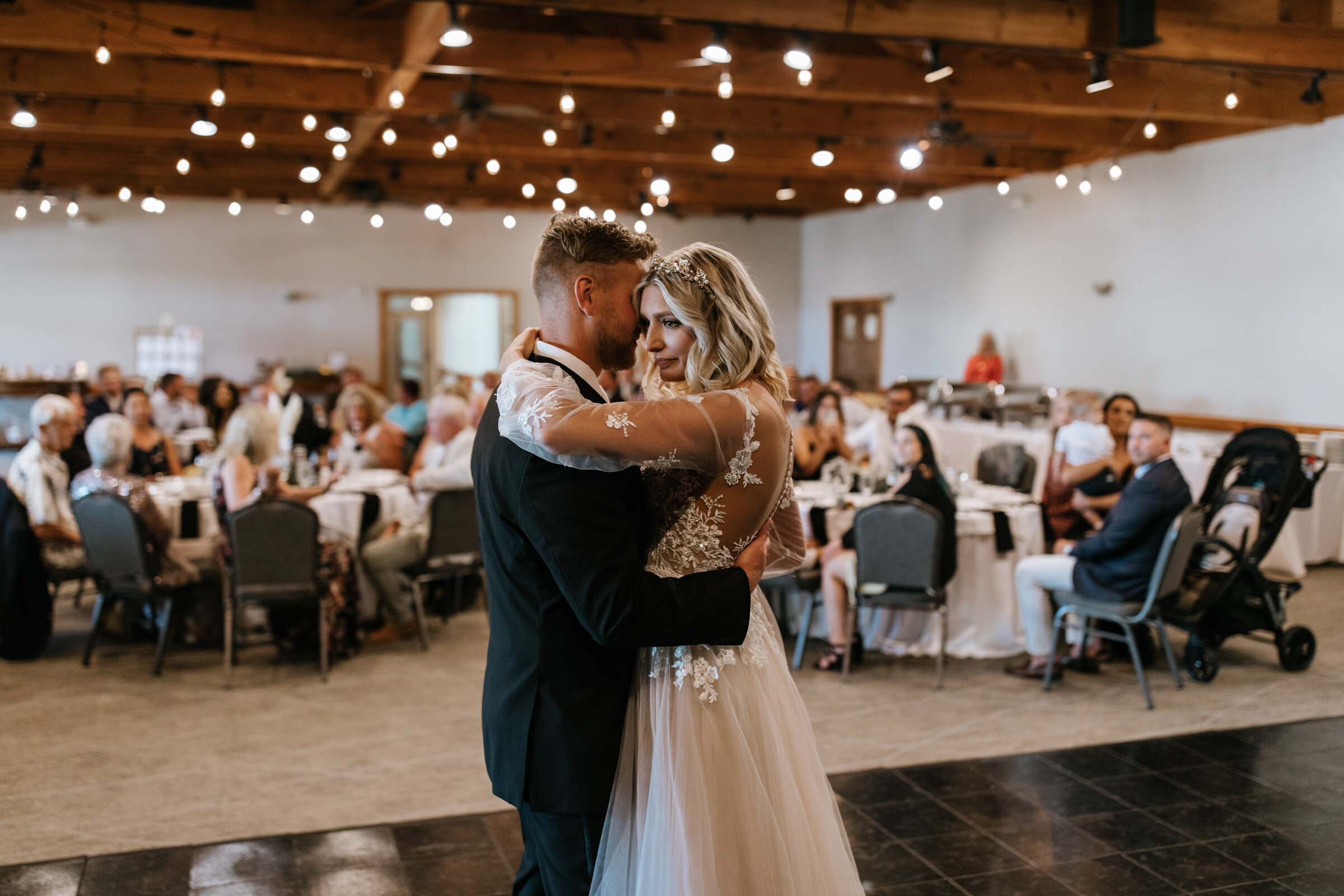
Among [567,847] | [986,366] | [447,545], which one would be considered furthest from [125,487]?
[986,366]

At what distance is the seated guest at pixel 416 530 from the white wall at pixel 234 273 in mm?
10253

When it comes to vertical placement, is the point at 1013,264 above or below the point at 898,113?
below

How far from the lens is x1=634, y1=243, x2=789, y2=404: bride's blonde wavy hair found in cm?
179

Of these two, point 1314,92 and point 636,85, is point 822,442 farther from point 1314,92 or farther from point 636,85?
point 1314,92

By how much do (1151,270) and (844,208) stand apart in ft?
20.7

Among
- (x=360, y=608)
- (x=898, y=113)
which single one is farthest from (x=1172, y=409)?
(x=360, y=608)

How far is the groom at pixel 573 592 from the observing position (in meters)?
1.71

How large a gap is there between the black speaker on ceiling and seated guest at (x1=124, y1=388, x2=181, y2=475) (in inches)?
261

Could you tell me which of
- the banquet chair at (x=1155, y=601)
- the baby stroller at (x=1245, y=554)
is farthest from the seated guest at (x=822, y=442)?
the baby stroller at (x=1245, y=554)

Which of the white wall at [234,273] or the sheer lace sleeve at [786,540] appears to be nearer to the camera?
the sheer lace sleeve at [786,540]

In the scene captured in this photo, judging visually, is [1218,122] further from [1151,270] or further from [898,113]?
[898,113]

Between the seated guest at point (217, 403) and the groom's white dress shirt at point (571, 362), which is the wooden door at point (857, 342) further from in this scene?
the groom's white dress shirt at point (571, 362)

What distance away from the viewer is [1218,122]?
9.93 m

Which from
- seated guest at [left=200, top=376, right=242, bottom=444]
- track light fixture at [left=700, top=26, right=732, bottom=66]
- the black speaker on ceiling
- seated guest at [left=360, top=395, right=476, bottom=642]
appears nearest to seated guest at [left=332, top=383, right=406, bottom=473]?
seated guest at [left=360, top=395, right=476, bottom=642]
